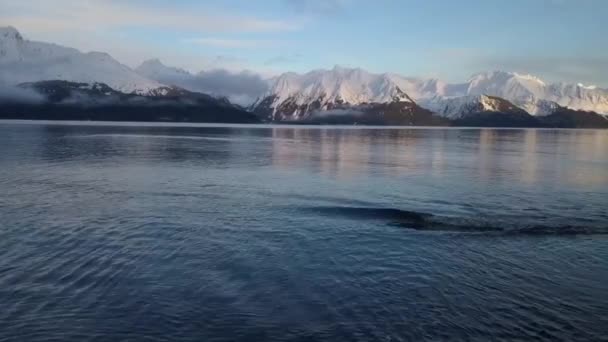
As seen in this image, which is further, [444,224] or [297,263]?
[444,224]

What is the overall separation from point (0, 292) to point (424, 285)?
12.6m

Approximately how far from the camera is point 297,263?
17.8 meters

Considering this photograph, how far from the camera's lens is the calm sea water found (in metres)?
12.7

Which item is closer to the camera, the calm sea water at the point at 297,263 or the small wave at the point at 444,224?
the calm sea water at the point at 297,263

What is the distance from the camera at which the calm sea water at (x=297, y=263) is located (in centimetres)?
1266

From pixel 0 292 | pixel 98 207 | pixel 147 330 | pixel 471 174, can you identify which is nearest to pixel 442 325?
pixel 147 330

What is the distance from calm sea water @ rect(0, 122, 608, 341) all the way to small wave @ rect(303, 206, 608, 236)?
0.51 ft

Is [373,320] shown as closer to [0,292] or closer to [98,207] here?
[0,292]

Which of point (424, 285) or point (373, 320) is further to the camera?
point (424, 285)

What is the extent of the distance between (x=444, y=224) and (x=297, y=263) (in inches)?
393

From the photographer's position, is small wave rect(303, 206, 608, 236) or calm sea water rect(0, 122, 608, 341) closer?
calm sea water rect(0, 122, 608, 341)

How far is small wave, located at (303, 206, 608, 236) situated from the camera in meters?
23.4

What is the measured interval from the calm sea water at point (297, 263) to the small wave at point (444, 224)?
16 cm

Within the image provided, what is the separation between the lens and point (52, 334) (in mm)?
11797
